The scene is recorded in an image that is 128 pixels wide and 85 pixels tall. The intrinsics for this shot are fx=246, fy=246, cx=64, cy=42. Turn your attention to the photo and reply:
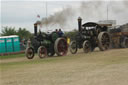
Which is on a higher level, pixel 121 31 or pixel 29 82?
pixel 121 31

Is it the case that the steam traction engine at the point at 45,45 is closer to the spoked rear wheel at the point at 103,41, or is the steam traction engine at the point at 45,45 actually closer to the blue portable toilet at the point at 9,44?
the spoked rear wheel at the point at 103,41

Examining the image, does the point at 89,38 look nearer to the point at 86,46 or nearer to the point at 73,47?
the point at 86,46

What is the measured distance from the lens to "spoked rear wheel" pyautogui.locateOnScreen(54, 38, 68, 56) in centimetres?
1507

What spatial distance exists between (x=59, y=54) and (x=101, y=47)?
11.1ft

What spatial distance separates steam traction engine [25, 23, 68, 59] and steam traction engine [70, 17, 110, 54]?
4.22 feet

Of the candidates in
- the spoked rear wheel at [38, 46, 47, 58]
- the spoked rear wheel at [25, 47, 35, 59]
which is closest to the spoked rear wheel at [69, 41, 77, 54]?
the spoked rear wheel at [38, 46, 47, 58]

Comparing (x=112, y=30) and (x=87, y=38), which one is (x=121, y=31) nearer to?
(x=112, y=30)

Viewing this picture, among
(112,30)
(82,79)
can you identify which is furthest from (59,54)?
(82,79)

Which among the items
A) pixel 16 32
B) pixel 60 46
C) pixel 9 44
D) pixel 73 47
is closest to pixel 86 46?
pixel 73 47

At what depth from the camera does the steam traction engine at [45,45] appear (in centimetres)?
1444

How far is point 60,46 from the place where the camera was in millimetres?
15453

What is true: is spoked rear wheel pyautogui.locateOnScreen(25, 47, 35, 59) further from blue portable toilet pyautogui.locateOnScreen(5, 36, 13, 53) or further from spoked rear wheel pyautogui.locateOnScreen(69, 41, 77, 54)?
blue portable toilet pyautogui.locateOnScreen(5, 36, 13, 53)

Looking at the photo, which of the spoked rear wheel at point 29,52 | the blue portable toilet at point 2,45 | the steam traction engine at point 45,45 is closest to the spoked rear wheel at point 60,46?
the steam traction engine at point 45,45

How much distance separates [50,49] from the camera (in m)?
15.4
